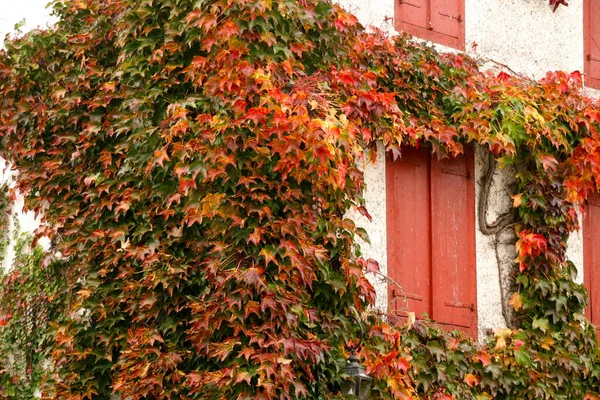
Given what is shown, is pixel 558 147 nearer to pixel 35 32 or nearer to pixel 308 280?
pixel 308 280

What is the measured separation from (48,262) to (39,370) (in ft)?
3.06

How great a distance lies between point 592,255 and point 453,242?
5.57ft

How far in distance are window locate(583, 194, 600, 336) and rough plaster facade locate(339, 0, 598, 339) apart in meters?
0.10

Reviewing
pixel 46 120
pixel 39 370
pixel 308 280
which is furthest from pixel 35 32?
pixel 308 280

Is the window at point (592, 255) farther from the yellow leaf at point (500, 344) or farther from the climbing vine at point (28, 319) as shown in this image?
the climbing vine at point (28, 319)

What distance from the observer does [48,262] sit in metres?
12.1

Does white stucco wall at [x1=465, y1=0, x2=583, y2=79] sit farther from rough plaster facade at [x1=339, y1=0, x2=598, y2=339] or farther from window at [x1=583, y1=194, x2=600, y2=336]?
window at [x1=583, y1=194, x2=600, y2=336]

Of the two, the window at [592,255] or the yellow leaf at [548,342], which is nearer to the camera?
the yellow leaf at [548,342]

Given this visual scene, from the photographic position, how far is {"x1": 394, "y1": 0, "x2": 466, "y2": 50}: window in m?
12.8

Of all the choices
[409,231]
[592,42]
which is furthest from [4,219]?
[592,42]

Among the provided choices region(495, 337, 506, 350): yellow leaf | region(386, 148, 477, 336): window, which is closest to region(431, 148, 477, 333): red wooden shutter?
region(386, 148, 477, 336): window

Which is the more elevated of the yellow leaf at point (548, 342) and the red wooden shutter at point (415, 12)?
the red wooden shutter at point (415, 12)

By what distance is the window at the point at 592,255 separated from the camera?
1330 cm

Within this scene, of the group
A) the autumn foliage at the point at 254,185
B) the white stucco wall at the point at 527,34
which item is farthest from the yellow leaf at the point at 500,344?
the white stucco wall at the point at 527,34
